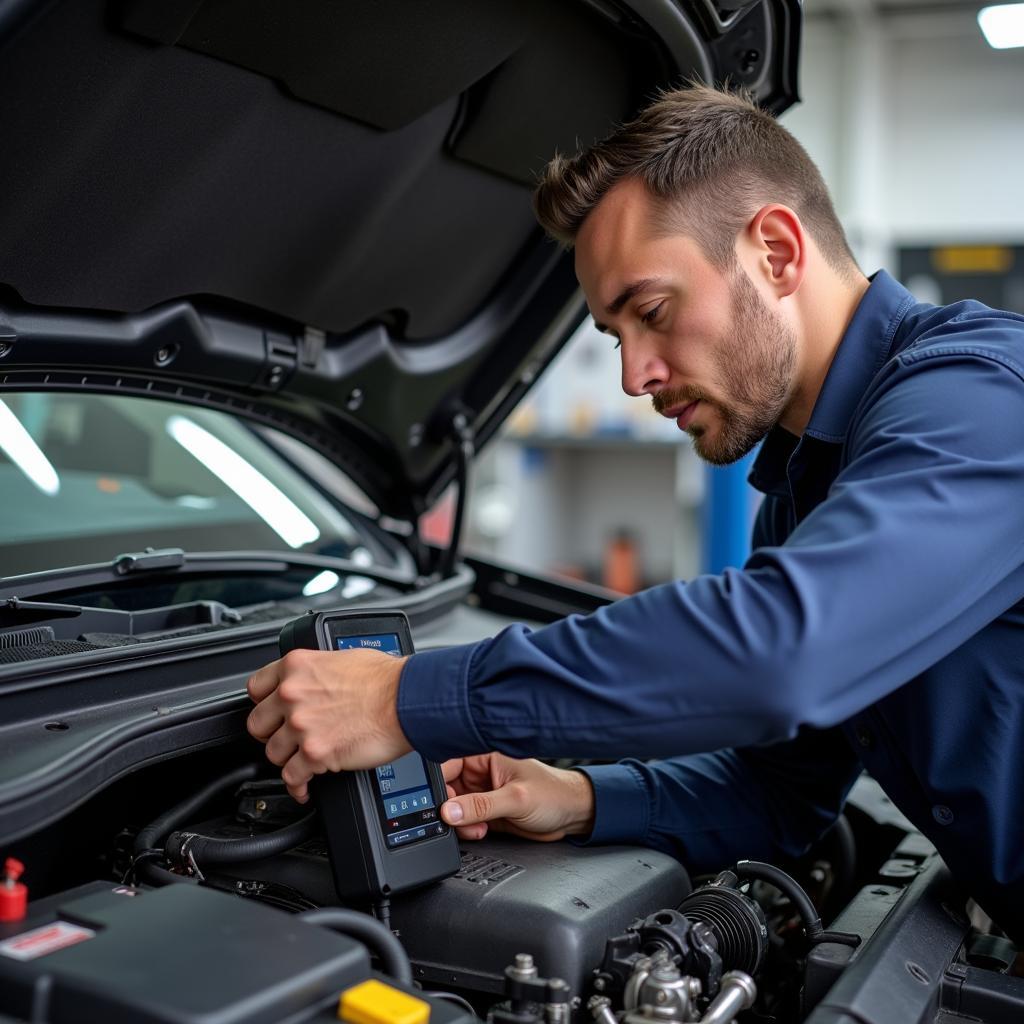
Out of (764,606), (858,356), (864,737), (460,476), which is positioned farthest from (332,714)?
(460,476)

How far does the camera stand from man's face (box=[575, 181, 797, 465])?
122 centimetres

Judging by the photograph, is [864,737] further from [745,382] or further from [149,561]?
[149,561]

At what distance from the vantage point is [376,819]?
1089mm

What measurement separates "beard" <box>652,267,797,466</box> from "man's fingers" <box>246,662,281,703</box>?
0.52 m

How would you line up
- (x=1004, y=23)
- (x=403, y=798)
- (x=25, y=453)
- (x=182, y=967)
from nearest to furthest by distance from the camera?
1. (x=182, y=967)
2. (x=403, y=798)
3. (x=25, y=453)
4. (x=1004, y=23)

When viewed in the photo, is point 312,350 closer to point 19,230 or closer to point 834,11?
point 19,230

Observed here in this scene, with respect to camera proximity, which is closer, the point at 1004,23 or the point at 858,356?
the point at 858,356

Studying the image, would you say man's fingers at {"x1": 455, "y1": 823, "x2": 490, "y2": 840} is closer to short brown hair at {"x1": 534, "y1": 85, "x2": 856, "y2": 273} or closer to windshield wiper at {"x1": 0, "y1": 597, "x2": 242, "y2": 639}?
windshield wiper at {"x1": 0, "y1": 597, "x2": 242, "y2": 639}

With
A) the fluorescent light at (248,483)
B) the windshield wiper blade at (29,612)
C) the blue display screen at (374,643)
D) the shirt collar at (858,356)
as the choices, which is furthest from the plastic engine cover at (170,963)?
the fluorescent light at (248,483)

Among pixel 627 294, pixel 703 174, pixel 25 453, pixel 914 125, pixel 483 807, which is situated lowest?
pixel 483 807

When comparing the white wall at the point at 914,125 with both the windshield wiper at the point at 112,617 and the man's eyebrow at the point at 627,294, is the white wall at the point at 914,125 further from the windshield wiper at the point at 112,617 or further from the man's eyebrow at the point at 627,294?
the windshield wiper at the point at 112,617

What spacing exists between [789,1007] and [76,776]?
82cm

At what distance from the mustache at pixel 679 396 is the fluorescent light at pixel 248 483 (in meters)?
0.77

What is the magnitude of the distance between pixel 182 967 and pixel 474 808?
465 millimetres
